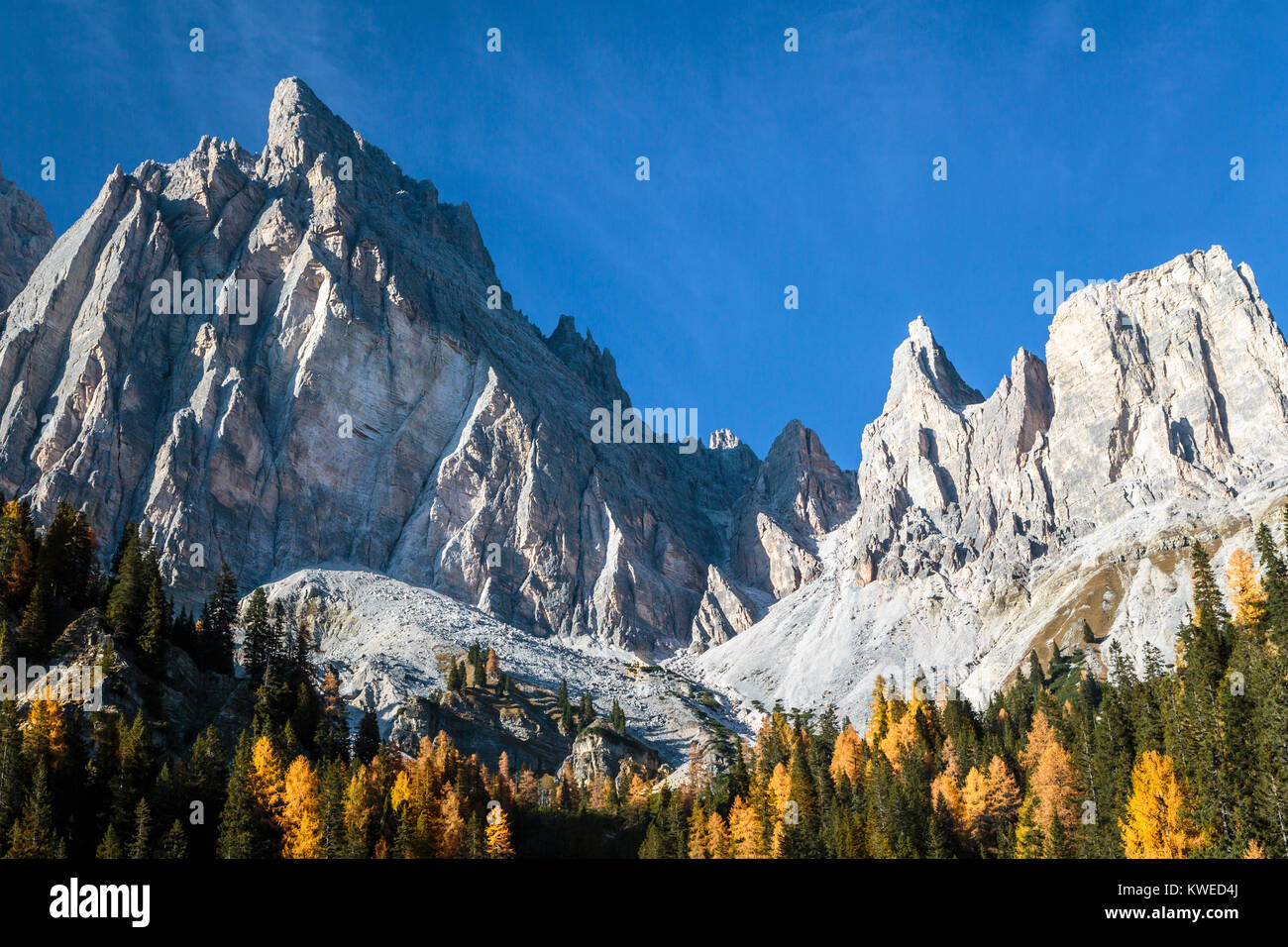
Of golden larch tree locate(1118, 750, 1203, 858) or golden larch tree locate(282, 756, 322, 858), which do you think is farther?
golden larch tree locate(282, 756, 322, 858)

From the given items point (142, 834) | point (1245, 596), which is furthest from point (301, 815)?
point (1245, 596)

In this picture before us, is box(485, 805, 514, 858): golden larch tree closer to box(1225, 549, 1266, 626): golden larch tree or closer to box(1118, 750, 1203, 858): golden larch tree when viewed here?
box(1118, 750, 1203, 858): golden larch tree

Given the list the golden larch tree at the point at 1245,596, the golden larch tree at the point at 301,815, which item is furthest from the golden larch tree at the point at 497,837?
the golden larch tree at the point at 1245,596

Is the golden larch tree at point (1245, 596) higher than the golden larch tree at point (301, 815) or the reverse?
higher

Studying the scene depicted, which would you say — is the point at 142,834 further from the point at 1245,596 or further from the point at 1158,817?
the point at 1245,596

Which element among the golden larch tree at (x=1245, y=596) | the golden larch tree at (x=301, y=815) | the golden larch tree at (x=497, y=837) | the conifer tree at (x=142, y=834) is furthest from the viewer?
the golden larch tree at (x=1245, y=596)

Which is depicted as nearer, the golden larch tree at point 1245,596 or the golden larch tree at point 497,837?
the golden larch tree at point 497,837

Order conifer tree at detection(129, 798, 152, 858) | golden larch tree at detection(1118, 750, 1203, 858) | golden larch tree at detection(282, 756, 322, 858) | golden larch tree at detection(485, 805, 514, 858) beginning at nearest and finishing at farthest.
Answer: conifer tree at detection(129, 798, 152, 858) < golden larch tree at detection(1118, 750, 1203, 858) < golden larch tree at detection(282, 756, 322, 858) < golden larch tree at detection(485, 805, 514, 858)

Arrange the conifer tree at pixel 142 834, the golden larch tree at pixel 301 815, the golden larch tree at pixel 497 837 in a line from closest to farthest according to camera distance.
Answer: the conifer tree at pixel 142 834 → the golden larch tree at pixel 301 815 → the golden larch tree at pixel 497 837

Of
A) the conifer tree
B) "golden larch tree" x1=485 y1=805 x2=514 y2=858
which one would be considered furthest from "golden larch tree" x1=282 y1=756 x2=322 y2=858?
"golden larch tree" x1=485 y1=805 x2=514 y2=858

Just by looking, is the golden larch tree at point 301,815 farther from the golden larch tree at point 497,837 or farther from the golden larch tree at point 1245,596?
the golden larch tree at point 1245,596
